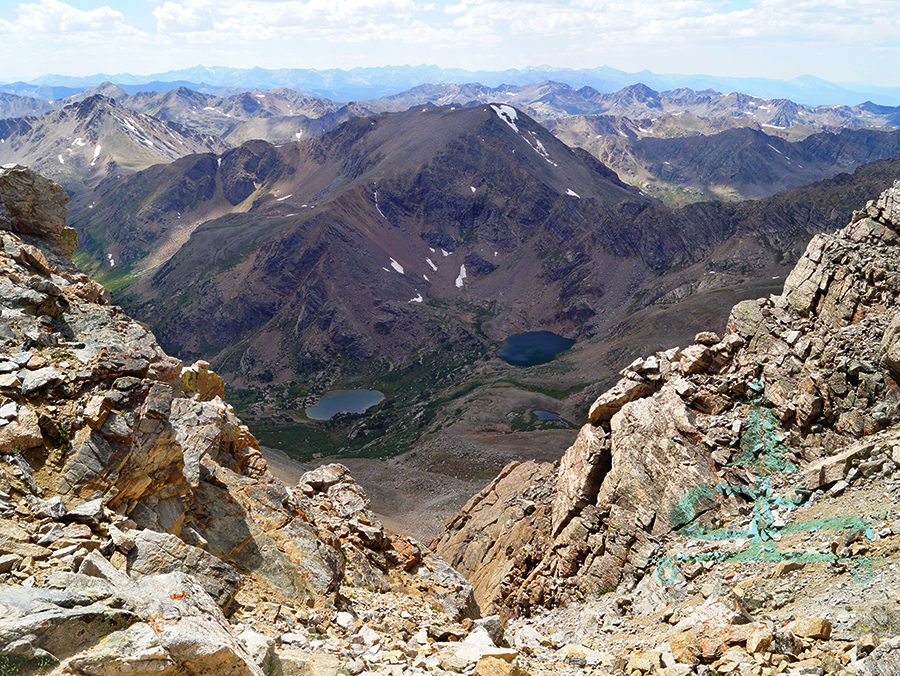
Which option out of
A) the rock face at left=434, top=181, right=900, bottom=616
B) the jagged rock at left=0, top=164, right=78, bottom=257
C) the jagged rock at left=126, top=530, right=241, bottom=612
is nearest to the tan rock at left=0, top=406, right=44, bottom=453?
the jagged rock at left=126, top=530, right=241, bottom=612

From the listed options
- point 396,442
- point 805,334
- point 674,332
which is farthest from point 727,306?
point 805,334

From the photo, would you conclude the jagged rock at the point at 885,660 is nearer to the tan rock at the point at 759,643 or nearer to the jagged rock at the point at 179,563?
the tan rock at the point at 759,643

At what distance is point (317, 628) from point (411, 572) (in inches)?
539

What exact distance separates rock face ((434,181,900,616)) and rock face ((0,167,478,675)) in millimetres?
9992

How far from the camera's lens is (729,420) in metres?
33.7

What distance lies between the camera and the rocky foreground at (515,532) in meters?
13.7

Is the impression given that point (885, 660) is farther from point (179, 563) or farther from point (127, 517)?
point (127, 517)

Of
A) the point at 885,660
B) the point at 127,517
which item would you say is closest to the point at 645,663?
the point at 885,660

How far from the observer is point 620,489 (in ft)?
119

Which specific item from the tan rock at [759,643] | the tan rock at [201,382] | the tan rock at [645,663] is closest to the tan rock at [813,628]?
the tan rock at [759,643]

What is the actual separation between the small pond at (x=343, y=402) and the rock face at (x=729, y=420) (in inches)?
5300

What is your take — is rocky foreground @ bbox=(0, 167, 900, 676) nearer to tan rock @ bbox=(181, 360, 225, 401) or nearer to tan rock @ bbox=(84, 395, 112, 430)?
tan rock @ bbox=(84, 395, 112, 430)

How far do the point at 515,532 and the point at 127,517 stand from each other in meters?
34.3

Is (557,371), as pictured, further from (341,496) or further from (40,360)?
(40,360)
